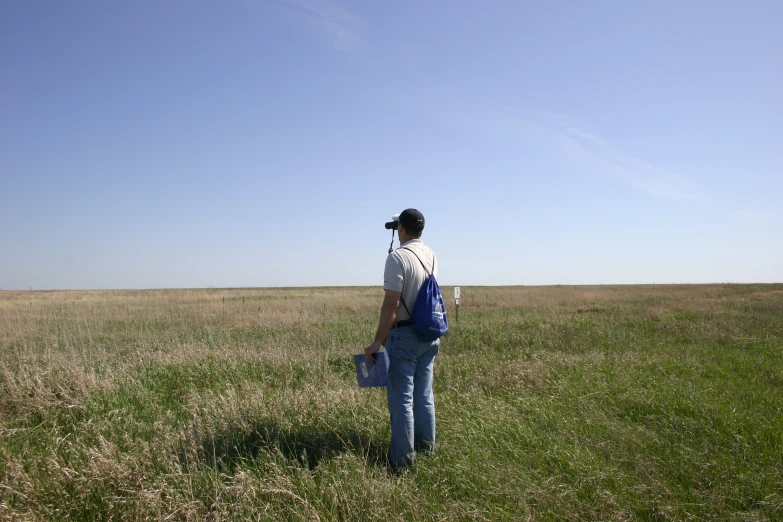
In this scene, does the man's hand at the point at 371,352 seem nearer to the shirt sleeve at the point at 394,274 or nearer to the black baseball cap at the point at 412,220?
the shirt sleeve at the point at 394,274

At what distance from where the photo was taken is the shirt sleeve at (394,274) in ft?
10.9

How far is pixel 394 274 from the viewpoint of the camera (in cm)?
336

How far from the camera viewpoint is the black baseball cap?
361 cm

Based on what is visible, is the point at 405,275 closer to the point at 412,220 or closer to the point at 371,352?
the point at 412,220

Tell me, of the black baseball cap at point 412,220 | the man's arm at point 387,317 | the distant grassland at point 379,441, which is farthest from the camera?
the black baseball cap at point 412,220

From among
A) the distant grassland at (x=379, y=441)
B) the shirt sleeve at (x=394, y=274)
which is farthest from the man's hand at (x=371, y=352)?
the distant grassland at (x=379, y=441)

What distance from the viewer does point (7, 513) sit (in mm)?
2879

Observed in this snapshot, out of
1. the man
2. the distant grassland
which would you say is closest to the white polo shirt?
the man

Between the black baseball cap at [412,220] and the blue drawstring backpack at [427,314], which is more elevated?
the black baseball cap at [412,220]

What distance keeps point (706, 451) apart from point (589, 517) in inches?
57.3

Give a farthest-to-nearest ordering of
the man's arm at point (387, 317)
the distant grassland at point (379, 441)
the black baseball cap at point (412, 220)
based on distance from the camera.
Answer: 1. the black baseball cap at point (412, 220)
2. the man's arm at point (387, 317)
3. the distant grassland at point (379, 441)

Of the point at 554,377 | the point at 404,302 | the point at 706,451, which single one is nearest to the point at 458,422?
the point at 404,302

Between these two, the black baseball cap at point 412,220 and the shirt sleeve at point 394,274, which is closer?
the shirt sleeve at point 394,274

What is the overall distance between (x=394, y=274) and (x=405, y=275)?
0.30 ft
